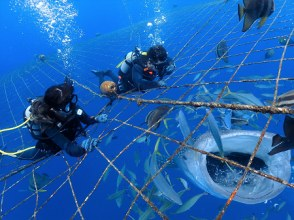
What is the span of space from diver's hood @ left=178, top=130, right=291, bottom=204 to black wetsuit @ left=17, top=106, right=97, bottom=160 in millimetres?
1404

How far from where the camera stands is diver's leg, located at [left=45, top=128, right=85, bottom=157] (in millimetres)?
3357

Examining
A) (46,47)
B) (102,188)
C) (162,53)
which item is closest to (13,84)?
(102,188)

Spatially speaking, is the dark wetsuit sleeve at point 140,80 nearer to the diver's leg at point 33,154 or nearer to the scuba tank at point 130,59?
the scuba tank at point 130,59

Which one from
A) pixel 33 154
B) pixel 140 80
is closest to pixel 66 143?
pixel 33 154

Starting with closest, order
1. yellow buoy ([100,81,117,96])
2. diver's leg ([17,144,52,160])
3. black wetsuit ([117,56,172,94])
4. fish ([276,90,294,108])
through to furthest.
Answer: fish ([276,90,294,108]), diver's leg ([17,144,52,160]), yellow buoy ([100,81,117,96]), black wetsuit ([117,56,172,94])

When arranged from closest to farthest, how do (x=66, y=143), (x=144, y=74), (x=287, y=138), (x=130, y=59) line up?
(x=287, y=138), (x=66, y=143), (x=144, y=74), (x=130, y=59)

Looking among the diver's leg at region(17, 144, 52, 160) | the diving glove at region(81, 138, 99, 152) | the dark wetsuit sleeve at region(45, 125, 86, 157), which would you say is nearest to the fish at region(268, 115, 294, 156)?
the diving glove at region(81, 138, 99, 152)

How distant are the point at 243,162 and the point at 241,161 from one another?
1.2 inches

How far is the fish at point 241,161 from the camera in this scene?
125 inches

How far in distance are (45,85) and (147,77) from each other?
8.97 metres

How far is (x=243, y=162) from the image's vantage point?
4.01 m

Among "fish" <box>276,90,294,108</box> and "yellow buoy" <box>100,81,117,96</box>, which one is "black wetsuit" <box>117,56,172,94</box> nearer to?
"yellow buoy" <box>100,81,117,96</box>

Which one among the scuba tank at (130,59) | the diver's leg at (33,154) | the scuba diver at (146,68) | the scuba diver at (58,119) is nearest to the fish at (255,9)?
the scuba diver at (146,68)

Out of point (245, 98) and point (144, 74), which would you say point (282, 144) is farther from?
point (144, 74)
